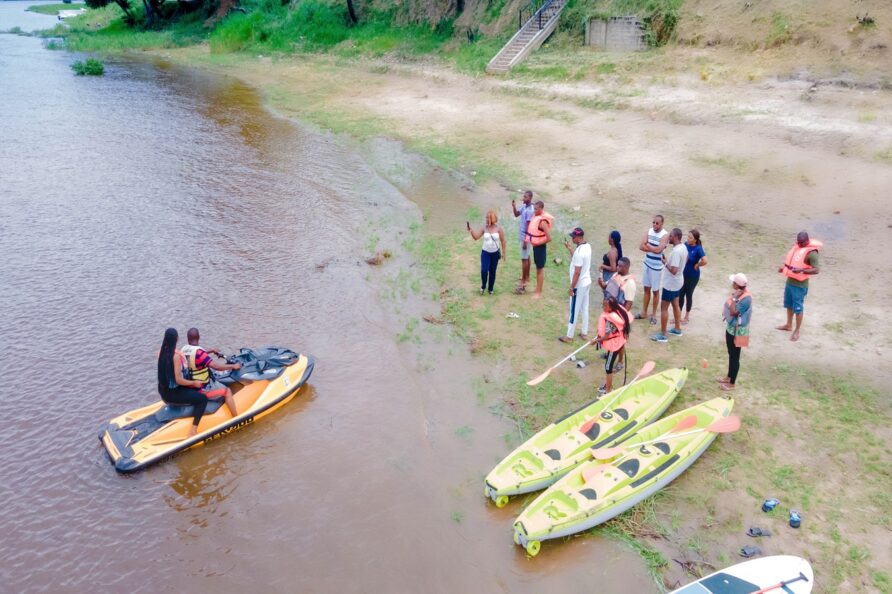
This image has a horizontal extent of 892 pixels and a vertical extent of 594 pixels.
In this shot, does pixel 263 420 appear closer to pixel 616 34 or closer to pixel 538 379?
pixel 538 379

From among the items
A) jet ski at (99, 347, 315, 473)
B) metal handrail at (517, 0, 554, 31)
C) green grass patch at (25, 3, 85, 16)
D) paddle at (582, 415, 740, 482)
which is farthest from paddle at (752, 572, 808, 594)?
green grass patch at (25, 3, 85, 16)

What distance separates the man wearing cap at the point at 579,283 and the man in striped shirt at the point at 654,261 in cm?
97

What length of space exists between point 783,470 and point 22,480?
10519 mm

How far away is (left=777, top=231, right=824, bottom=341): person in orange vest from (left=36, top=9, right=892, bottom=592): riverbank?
562 millimetres

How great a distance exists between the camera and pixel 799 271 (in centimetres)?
1057

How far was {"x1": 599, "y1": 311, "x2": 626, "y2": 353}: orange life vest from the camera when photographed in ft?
31.2

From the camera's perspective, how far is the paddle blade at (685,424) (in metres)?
9.02

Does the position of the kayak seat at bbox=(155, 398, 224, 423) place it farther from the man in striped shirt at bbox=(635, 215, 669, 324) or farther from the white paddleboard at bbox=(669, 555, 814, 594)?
the man in striped shirt at bbox=(635, 215, 669, 324)

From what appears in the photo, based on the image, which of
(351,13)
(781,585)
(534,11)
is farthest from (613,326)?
(351,13)

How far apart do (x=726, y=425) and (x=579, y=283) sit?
3.36 metres

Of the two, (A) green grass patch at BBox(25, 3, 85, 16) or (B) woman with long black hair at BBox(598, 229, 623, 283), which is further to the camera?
(A) green grass patch at BBox(25, 3, 85, 16)

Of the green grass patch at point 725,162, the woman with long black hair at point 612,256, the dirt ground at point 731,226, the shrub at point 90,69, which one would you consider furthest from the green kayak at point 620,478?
the shrub at point 90,69

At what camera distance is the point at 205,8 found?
2304 inches

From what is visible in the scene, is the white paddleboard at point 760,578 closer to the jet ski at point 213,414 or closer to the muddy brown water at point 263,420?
the muddy brown water at point 263,420
